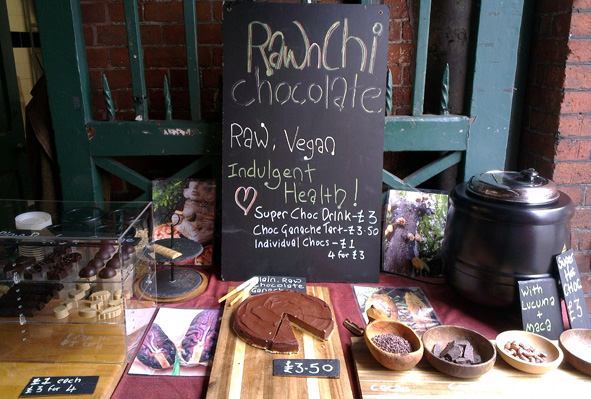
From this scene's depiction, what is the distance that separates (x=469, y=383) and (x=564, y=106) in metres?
1.29

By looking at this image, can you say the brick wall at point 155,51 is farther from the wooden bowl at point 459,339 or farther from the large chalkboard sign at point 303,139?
the wooden bowl at point 459,339

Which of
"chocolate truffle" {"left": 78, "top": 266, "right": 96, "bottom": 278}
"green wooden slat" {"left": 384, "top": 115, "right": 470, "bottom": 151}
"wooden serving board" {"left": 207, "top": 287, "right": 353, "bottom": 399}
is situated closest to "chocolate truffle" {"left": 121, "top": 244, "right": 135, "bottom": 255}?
"chocolate truffle" {"left": 78, "top": 266, "right": 96, "bottom": 278}

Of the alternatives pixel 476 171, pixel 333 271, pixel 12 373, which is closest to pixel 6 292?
pixel 12 373

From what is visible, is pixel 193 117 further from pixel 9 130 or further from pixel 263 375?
pixel 9 130

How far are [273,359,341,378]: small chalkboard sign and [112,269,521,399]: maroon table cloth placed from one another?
2.8 inches

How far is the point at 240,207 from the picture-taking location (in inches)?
73.1

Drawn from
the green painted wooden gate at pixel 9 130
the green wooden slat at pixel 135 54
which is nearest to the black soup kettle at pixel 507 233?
the green wooden slat at pixel 135 54

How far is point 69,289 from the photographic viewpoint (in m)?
1.56

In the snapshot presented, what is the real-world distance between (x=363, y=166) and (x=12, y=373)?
137 centimetres

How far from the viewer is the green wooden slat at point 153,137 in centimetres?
190

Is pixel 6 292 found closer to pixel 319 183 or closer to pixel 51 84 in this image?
pixel 51 84

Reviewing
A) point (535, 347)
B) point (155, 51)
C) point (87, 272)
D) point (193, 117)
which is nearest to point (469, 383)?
point (535, 347)

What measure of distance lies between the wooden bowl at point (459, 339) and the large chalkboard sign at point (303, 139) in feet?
1.47

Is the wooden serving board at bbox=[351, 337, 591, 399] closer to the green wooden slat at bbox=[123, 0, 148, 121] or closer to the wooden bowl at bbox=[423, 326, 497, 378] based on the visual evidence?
the wooden bowl at bbox=[423, 326, 497, 378]
